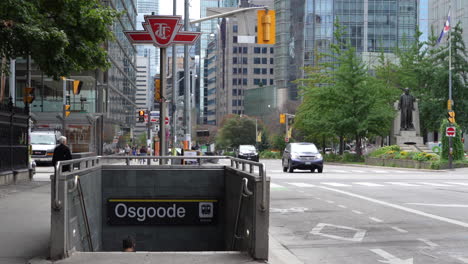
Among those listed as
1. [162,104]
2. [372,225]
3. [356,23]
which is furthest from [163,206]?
[356,23]

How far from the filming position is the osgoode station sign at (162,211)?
46.6ft

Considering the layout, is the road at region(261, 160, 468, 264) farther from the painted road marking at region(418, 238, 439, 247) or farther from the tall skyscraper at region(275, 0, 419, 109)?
the tall skyscraper at region(275, 0, 419, 109)

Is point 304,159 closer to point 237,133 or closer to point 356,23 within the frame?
point 237,133

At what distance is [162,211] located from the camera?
14.3 m

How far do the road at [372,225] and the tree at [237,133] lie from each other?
312 feet

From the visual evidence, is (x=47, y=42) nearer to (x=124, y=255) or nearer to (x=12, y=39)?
(x=12, y=39)

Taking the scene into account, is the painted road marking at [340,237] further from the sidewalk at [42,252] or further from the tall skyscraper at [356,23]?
the tall skyscraper at [356,23]

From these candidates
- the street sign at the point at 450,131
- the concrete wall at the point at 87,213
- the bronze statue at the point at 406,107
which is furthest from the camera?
the bronze statue at the point at 406,107

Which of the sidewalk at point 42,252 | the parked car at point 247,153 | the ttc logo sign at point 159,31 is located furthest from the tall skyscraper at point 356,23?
the sidewalk at point 42,252

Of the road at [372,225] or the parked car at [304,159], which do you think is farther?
the parked car at [304,159]

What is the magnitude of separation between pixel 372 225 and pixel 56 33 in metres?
8.87

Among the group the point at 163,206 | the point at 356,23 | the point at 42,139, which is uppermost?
the point at 356,23

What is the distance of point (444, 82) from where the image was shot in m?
76.8

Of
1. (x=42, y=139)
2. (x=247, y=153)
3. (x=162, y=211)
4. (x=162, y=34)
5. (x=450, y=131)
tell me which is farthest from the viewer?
(x=247, y=153)
